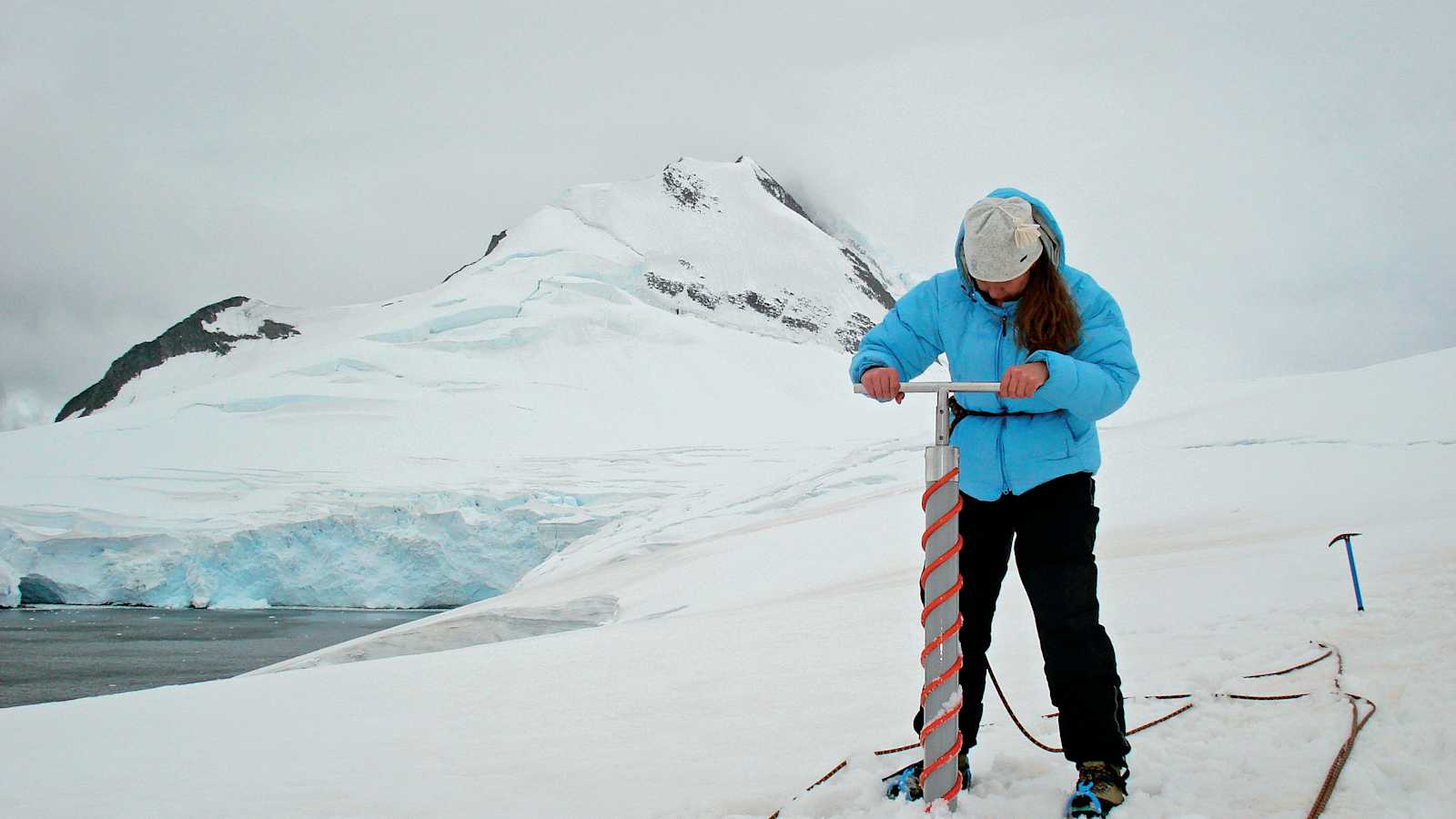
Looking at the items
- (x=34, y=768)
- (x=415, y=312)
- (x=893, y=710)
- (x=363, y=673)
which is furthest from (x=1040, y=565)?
(x=415, y=312)

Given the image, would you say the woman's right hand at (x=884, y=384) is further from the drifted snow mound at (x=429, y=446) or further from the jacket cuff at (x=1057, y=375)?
the drifted snow mound at (x=429, y=446)

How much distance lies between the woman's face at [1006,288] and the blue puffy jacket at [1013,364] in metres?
0.02

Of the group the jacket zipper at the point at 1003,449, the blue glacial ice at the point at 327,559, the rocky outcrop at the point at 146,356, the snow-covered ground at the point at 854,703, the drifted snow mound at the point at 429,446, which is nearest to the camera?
the jacket zipper at the point at 1003,449

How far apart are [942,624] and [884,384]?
488 millimetres

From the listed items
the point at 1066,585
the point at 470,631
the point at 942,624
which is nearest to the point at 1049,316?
the point at 1066,585

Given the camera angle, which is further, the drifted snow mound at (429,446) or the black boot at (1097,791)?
the drifted snow mound at (429,446)

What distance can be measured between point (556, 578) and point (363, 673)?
10.1 metres

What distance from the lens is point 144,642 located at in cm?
1817

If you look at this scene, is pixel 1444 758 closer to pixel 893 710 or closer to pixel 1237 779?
pixel 1237 779

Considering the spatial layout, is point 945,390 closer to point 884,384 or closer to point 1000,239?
point 884,384

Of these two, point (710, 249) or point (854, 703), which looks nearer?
point (854, 703)

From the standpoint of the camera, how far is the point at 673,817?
80.2 inches

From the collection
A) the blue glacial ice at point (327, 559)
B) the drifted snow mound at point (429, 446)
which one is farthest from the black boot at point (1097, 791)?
the blue glacial ice at point (327, 559)

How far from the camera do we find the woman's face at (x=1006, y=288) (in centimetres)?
200
